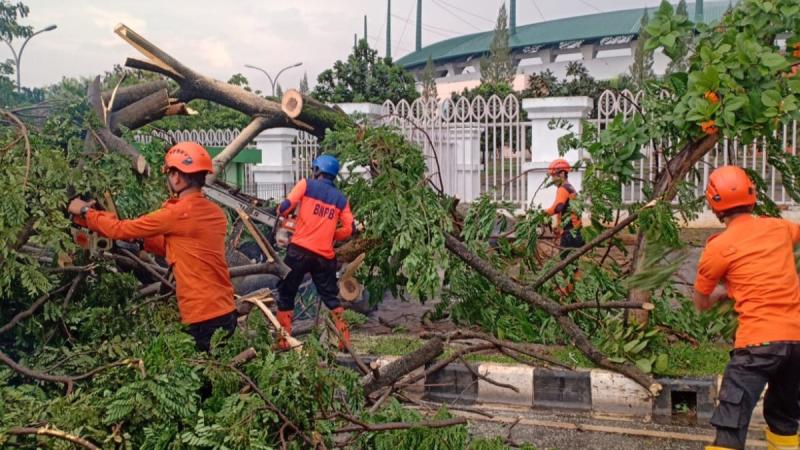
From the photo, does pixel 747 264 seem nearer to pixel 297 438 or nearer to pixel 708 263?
pixel 708 263

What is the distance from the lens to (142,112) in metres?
7.64

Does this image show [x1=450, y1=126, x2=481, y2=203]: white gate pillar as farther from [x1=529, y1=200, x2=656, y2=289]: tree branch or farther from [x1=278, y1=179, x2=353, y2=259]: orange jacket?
[x1=529, y1=200, x2=656, y2=289]: tree branch

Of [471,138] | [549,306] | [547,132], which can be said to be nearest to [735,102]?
[549,306]

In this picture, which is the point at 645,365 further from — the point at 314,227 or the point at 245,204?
the point at 245,204

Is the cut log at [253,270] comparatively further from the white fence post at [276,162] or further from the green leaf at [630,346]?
the white fence post at [276,162]

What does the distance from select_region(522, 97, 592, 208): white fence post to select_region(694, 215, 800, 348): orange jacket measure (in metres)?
8.54

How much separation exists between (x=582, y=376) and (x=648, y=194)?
52.8 inches

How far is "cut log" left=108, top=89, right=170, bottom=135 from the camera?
7.47 meters

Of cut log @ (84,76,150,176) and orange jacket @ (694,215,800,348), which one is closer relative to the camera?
orange jacket @ (694,215,800,348)

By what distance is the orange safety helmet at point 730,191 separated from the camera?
4000 mm

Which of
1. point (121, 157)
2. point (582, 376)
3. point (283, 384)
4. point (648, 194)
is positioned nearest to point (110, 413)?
point (283, 384)

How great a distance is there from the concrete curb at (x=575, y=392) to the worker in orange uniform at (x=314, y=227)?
3.25 ft

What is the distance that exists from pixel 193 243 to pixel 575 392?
2.79 m

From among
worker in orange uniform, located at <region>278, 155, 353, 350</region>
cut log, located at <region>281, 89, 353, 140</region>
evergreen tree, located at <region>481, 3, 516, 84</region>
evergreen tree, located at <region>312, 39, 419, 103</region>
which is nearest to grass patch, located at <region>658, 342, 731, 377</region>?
worker in orange uniform, located at <region>278, 155, 353, 350</region>
